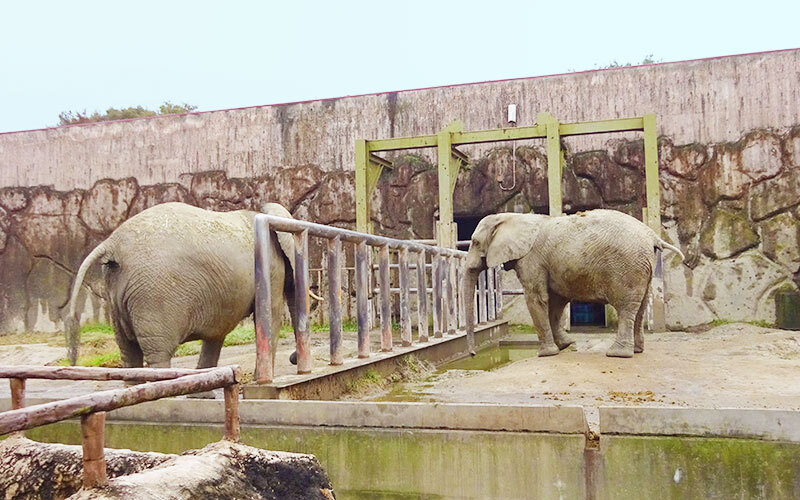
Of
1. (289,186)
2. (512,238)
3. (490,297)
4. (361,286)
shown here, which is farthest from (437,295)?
(289,186)

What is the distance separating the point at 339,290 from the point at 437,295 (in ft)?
9.96

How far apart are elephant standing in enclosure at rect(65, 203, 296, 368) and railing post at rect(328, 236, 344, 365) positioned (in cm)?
41

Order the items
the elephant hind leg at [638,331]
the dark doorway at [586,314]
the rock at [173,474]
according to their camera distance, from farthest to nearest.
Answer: the dark doorway at [586,314], the elephant hind leg at [638,331], the rock at [173,474]

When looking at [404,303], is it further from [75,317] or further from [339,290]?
[75,317]

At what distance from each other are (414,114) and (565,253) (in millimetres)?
5571

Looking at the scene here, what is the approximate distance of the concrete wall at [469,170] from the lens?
10.6 m

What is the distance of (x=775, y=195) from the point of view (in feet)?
34.4

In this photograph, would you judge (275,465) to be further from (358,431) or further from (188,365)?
(188,365)

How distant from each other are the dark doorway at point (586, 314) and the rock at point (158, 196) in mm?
6809

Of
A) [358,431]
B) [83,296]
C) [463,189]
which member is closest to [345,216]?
[463,189]

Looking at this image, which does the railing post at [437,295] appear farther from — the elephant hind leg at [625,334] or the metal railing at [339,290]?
the elephant hind leg at [625,334]

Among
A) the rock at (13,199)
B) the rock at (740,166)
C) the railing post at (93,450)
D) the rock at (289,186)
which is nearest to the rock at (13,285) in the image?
the rock at (13,199)

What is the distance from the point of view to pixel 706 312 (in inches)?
422

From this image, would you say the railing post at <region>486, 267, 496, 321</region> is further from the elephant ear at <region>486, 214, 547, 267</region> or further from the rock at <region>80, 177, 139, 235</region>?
the rock at <region>80, 177, 139, 235</region>
